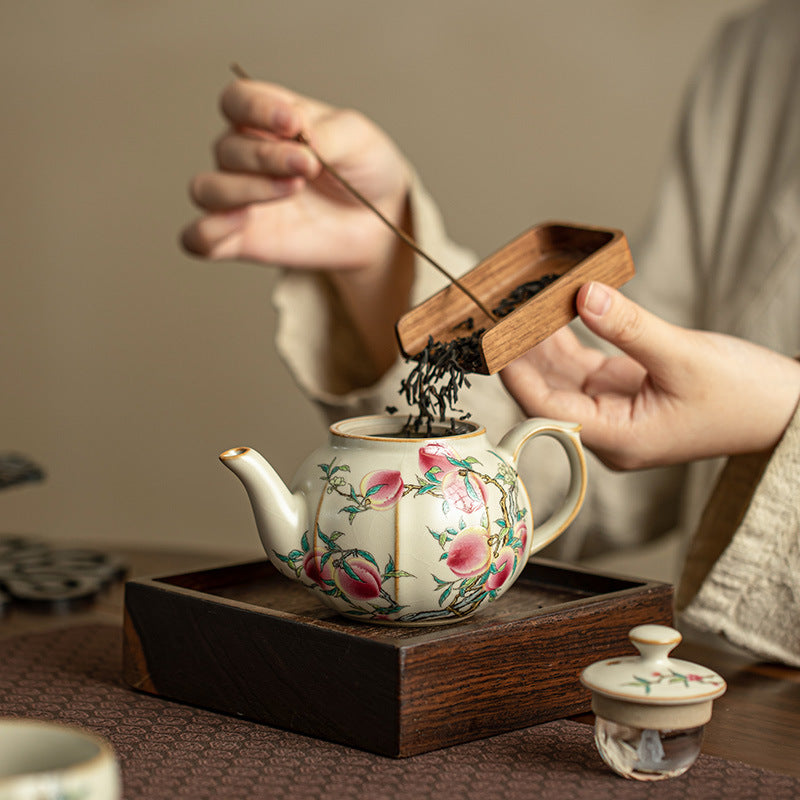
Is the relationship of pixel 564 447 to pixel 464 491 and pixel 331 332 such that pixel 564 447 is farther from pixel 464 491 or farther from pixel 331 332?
pixel 331 332

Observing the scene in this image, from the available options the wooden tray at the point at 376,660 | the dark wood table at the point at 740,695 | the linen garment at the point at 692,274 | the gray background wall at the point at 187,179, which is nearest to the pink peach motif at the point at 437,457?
the wooden tray at the point at 376,660

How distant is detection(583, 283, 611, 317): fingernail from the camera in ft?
2.75

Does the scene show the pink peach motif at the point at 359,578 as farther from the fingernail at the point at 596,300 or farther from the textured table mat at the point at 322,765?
the fingernail at the point at 596,300

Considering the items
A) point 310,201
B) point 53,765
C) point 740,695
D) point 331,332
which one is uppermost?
point 310,201

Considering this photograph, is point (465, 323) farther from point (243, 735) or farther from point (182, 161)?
point (182, 161)

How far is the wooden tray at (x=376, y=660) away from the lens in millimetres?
678

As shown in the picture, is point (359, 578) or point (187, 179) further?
point (187, 179)

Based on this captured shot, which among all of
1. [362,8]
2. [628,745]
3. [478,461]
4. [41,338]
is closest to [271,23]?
[362,8]

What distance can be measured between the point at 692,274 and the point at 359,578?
0.94 meters

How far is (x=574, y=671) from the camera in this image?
76cm

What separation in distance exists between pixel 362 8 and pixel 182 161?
1.96 ft

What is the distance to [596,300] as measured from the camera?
0.84 metres

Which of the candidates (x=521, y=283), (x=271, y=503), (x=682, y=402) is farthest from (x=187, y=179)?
(x=271, y=503)

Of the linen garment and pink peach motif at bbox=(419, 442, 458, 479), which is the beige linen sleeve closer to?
the linen garment
